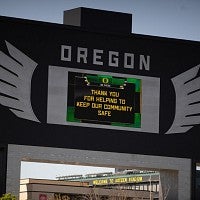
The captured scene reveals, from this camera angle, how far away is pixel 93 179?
119 meters

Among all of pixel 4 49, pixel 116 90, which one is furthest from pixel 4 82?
pixel 116 90

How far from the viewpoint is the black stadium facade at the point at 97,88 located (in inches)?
2110

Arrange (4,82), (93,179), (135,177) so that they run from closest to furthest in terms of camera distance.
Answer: (4,82)
(135,177)
(93,179)

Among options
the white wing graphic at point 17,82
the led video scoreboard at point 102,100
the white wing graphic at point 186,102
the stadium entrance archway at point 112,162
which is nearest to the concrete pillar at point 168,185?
the stadium entrance archway at point 112,162

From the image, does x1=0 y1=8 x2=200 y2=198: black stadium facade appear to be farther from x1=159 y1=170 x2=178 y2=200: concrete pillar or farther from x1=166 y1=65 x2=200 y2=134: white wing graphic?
x1=159 y1=170 x2=178 y2=200: concrete pillar

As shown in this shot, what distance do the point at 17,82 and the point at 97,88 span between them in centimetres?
437

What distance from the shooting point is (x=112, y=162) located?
55531 millimetres

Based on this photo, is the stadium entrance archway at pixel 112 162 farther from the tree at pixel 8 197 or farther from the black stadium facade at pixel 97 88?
the tree at pixel 8 197

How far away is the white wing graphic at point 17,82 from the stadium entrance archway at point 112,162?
197cm

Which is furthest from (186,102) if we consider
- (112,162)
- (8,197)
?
(8,197)

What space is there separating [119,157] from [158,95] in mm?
4113

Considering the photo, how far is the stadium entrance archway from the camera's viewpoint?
53.5 metres

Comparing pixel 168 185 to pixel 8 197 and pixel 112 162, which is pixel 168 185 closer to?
pixel 112 162

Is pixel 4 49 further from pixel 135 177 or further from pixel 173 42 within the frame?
pixel 135 177
